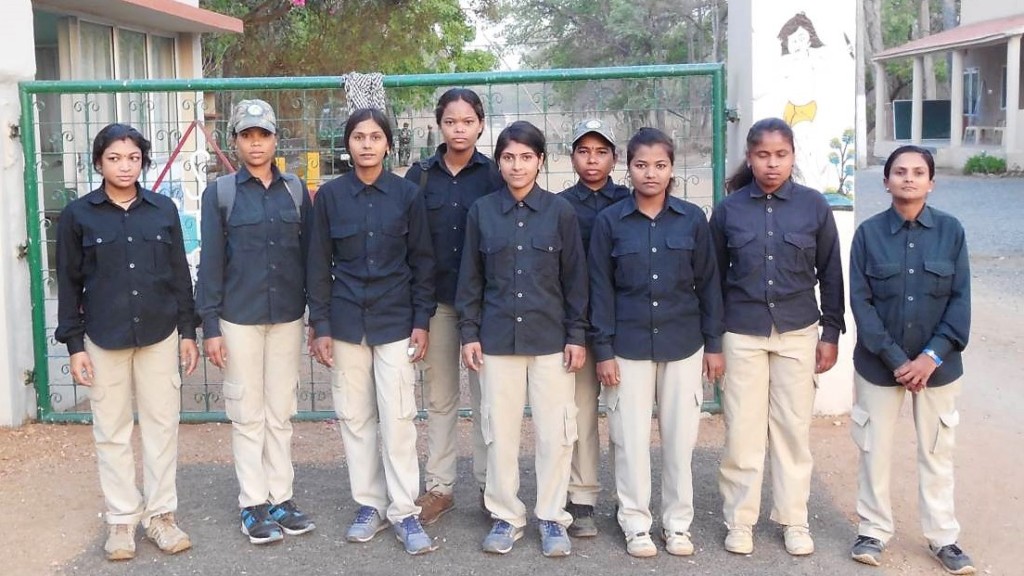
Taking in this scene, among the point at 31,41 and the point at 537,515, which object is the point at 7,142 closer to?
the point at 31,41

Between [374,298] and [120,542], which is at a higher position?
[374,298]

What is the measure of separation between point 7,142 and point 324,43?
13.5 metres

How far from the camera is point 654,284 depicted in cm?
434

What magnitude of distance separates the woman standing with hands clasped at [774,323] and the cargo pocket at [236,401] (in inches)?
78.9

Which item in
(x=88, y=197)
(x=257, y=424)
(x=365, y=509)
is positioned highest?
(x=88, y=197)

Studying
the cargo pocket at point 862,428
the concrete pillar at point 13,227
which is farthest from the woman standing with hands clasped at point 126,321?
the cargo pocket at point 862,428

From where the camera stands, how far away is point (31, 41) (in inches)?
253

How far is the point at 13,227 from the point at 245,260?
262cm

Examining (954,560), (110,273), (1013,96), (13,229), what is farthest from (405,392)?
(1013,96)

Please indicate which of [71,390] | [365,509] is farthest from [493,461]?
[71,390]

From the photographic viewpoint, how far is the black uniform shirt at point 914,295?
13.9 ft

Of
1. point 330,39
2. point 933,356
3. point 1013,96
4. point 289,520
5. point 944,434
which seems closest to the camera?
point 933,356

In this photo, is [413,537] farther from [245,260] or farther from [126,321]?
[126,321]

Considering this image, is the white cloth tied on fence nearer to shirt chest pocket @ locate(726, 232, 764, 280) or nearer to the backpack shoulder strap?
the backpack shoulder strap
